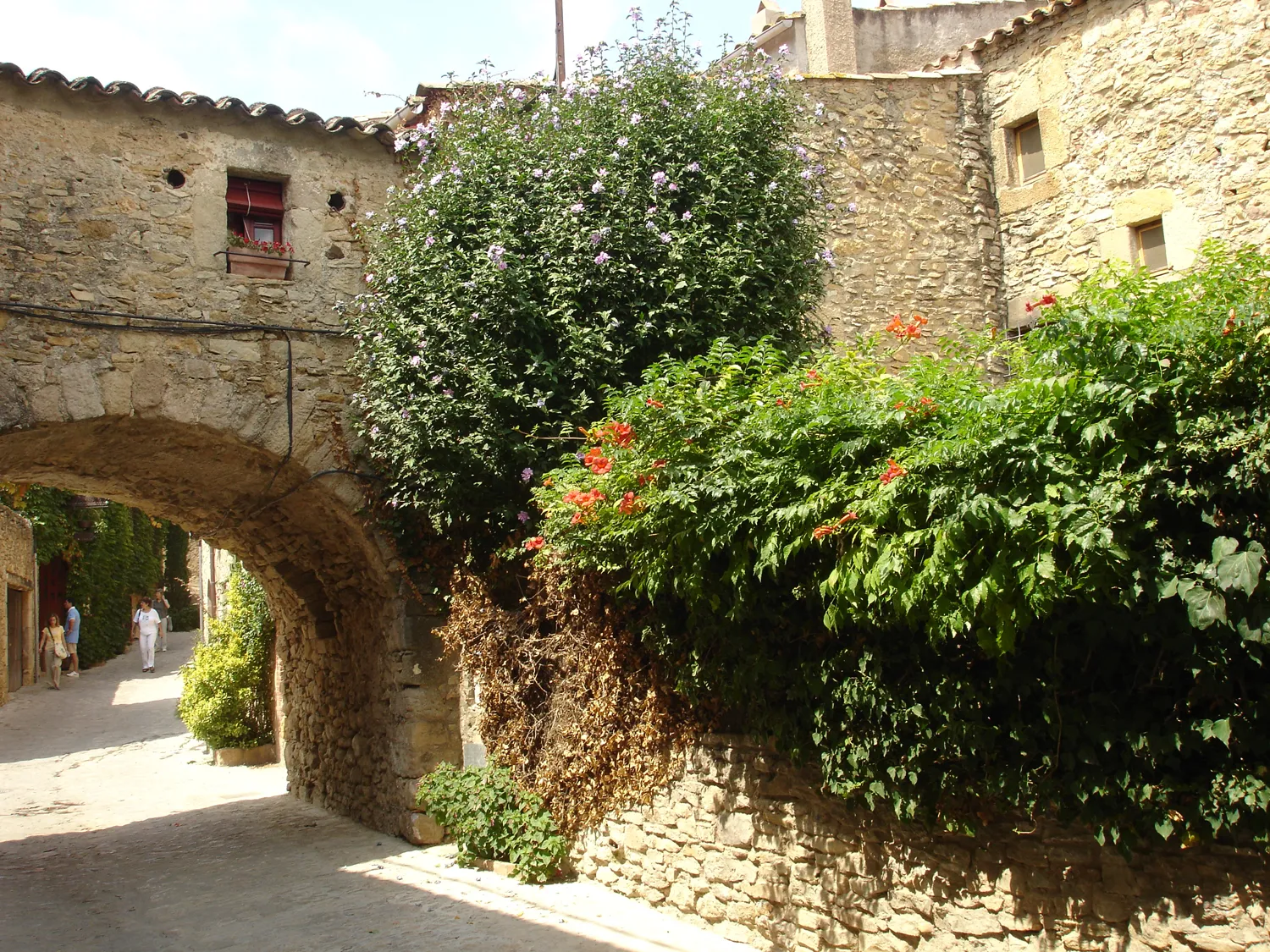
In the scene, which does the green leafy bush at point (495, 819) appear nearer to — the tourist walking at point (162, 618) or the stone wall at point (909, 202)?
the stone wall at point (909, 202)

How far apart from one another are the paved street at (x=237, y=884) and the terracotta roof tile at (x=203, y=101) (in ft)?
18.7

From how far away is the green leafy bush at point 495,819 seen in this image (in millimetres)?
7219

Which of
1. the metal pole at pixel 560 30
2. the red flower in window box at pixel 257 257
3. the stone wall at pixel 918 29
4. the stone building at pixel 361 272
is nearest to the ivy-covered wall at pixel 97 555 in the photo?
the stone building at pixel 361 272

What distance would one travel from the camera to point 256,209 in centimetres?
873

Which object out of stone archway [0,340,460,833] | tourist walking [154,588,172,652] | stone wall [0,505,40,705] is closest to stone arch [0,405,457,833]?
stone archway [0,340,460,833]

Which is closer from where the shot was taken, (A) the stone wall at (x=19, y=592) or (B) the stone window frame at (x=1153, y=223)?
(B) the stone window frame at (x=1153, y=223)

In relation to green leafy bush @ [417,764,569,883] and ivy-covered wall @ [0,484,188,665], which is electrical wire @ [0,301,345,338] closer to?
green leafy bush @ [417,764,569,883]

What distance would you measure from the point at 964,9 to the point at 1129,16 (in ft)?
14.7

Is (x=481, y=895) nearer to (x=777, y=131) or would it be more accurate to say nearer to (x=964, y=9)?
(x=777, y=131)

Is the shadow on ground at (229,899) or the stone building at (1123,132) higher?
the stone building at (1123,132)

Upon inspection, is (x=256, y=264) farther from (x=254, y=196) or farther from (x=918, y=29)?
(x=918, y=29)

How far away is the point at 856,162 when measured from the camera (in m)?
11.3

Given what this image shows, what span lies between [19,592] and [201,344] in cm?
1424

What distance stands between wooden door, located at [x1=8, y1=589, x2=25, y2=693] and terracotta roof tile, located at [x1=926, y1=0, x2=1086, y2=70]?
17.1 metres
